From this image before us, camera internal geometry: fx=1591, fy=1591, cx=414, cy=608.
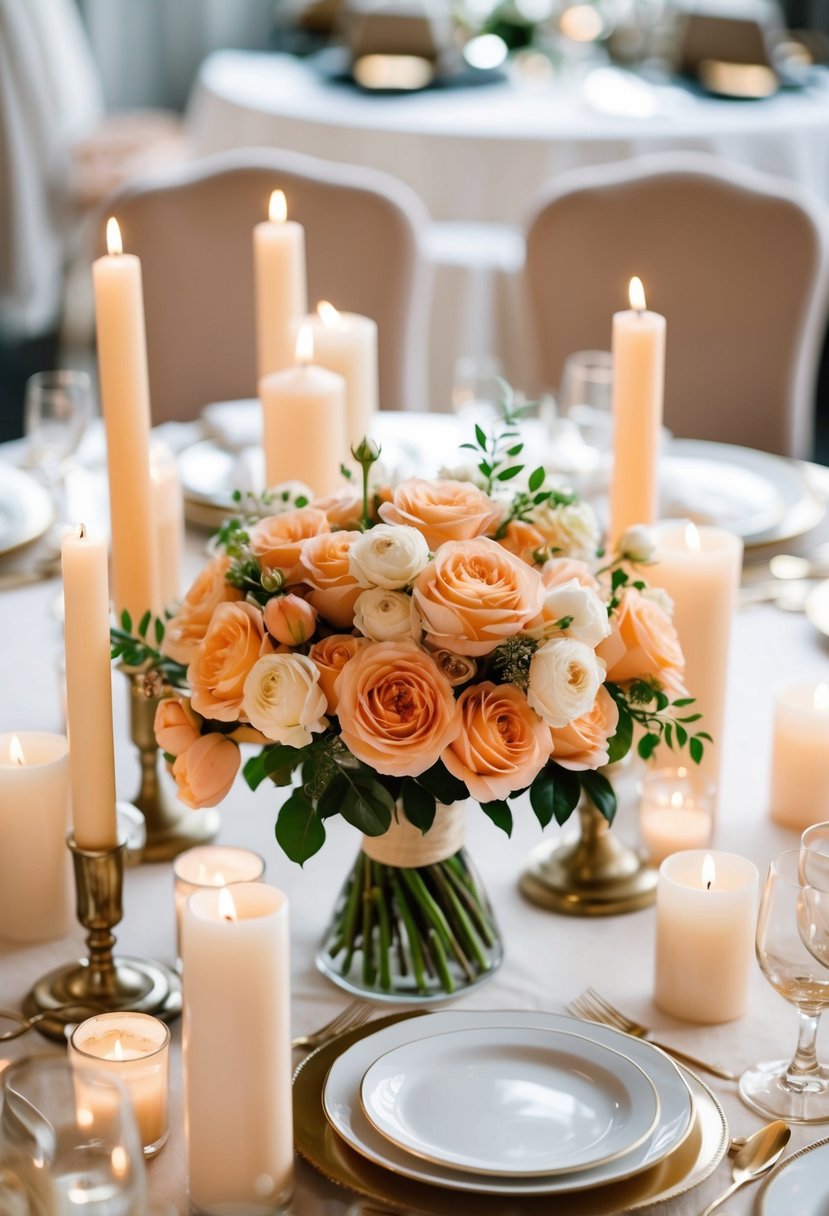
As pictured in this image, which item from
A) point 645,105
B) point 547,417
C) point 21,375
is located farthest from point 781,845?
point 21,375

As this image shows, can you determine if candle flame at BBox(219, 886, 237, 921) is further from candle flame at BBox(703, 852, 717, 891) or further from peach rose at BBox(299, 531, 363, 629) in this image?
candle flame at BBox(703, 852, 717, 891)

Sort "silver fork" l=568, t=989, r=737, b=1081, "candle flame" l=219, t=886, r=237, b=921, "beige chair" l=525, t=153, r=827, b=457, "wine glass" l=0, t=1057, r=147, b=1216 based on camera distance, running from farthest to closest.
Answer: "beige chair" l=525, t=153, r=827, b=457 < "silver fork" l=568, t=989, r=737, b=1081 < "candle flame" l=219, t=886, r=237, b=921 < "wine glass" l=0, t=1057, r=147, b=1216

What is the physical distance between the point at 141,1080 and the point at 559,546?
1.42 feet

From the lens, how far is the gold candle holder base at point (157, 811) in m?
1.29

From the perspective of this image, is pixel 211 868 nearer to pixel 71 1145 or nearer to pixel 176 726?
pixel 176 726

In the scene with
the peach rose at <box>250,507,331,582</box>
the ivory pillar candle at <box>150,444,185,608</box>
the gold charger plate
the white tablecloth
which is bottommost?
the white tablecloth

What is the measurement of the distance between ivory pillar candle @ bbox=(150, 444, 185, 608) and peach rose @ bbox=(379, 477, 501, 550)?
45 centimetres

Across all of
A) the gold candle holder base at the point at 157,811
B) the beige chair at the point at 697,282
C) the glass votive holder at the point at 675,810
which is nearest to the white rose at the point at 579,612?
the glass votive holder at the point at 675,810

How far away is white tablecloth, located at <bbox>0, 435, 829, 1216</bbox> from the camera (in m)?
1.00

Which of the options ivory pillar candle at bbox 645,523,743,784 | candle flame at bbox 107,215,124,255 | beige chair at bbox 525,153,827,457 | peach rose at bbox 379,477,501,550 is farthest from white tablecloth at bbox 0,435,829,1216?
beige chair at bbox 525,153,827,457

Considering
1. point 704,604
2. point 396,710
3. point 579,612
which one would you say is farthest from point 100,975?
point 704,604

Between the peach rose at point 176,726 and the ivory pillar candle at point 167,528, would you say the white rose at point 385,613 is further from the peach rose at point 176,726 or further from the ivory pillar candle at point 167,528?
the ivory pillar candle at point 167,528

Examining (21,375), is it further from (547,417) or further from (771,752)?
(771,752)

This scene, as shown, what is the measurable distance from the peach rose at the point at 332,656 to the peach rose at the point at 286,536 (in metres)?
0.06
